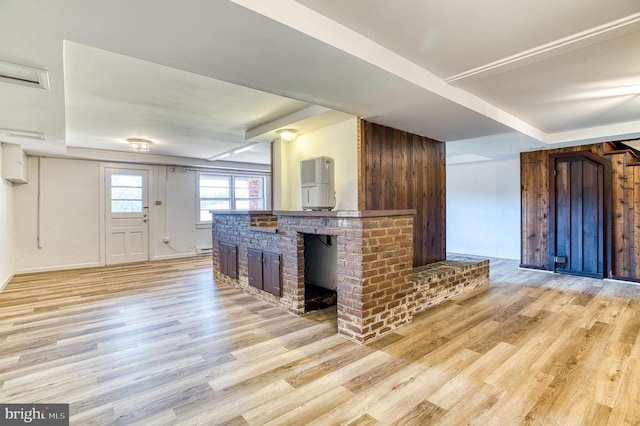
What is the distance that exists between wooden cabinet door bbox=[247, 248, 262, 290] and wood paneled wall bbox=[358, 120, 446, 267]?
1.49 m

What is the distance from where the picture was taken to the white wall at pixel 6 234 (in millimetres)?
4820

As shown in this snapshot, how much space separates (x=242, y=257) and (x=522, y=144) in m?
4.94

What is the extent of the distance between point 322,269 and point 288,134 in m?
1.95

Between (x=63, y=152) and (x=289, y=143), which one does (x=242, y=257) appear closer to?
(x=289, y=143)

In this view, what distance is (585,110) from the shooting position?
388cm

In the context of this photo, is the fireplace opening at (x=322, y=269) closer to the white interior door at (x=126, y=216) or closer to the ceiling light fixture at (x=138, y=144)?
the ceiling light fixture at (x=138, y=144)

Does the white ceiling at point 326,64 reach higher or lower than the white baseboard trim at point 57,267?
higher

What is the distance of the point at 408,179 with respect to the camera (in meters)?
4.37

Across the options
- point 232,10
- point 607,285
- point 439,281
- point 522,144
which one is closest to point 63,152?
point 232,10

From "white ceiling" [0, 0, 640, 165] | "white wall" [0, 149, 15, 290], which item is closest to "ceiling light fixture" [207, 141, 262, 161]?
"white ceiling" [0, 0, 640, 165]

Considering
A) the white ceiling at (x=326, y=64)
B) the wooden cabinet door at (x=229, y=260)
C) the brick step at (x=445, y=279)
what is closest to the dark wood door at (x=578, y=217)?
the white ceiling at (x=326, y=64)

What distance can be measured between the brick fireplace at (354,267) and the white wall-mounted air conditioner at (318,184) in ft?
0.87

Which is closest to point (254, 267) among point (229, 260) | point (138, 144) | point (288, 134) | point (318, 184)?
point (229, 260)

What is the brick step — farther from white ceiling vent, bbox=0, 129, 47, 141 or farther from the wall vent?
the wall vent
